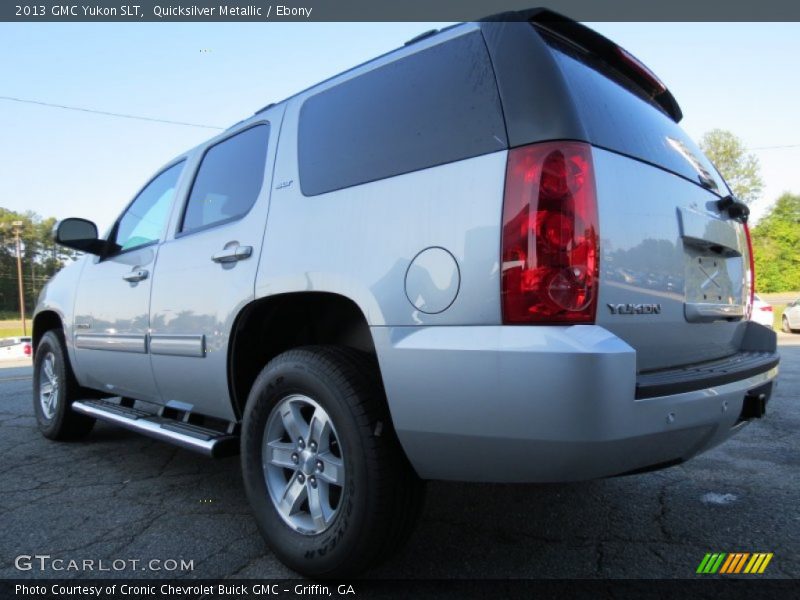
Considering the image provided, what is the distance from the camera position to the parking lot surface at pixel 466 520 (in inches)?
82.1

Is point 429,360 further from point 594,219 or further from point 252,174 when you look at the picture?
point 252,174

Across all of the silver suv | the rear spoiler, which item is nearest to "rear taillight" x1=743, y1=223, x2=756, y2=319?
the silver suv

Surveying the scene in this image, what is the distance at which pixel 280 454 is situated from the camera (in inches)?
85.4

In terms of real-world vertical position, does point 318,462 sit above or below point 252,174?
below

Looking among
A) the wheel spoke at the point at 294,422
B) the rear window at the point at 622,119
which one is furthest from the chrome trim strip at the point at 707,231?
the wheel spoke at the point at 294,422

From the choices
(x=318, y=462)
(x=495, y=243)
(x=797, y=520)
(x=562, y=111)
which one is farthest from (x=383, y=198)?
(x=797, y=520)

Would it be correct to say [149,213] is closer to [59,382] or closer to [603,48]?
[59,382]

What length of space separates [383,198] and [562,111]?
0.64 metres

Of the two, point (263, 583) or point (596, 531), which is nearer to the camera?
point (263, 583)

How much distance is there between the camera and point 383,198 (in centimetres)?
194

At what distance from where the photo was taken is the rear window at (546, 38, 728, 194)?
180 cm

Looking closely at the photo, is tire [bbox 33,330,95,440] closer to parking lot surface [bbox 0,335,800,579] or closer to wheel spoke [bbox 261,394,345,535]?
parking lot surface [bbox 0,335,800,579]

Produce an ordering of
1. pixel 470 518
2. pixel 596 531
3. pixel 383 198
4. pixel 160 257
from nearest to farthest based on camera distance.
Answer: pixel 383 198 < pixel 596 531 < pixel 470 518 < pixel 160 257

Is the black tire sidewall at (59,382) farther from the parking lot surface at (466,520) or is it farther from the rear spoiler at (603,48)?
the rear spoiler at (603,48)
